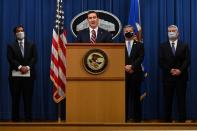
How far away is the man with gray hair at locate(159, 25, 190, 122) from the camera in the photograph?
264 inches

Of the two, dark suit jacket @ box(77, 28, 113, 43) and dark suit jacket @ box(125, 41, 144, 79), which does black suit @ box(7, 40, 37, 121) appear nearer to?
dark suit jacket @ box(77, 28, 113, 43)

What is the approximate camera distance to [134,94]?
6969 millimetres

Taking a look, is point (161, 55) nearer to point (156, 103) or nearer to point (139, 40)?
point (139, 40)

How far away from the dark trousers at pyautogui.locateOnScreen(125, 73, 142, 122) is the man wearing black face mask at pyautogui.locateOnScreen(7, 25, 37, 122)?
4.87ft

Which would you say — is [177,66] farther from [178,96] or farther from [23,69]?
[23,69]

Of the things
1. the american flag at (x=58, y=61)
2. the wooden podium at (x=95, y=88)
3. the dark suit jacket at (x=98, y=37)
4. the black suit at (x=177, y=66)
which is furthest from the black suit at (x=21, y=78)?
the black suit at (x=177, y=66)

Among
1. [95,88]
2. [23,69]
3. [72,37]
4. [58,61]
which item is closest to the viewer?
[95,88]

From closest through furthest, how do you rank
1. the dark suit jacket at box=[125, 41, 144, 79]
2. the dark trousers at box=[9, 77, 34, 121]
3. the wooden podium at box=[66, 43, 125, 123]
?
the wooden podium at box=[66, 43, 125, 123], the dark suit jacket at box=[125, 41, 144, 79], the dark trousers at box=[9, 77, 34, 121]

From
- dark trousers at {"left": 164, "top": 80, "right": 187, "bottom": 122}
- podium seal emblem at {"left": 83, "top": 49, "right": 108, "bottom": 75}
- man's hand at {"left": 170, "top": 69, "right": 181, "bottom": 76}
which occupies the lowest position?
dark trousers at {"left": 164, "top": 80, "right": 187, "bottom": 122}

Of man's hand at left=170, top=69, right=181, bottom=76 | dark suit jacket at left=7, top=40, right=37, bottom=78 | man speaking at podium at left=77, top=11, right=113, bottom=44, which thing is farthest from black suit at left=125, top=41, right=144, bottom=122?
dark suit jacket at left=7, top=40, right=37, bottom=78

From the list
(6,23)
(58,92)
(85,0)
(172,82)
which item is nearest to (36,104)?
(58,92)

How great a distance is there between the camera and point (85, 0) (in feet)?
26.9

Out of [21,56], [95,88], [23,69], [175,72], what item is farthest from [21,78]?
[175,72]

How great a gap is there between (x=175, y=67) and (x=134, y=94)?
77 cm
